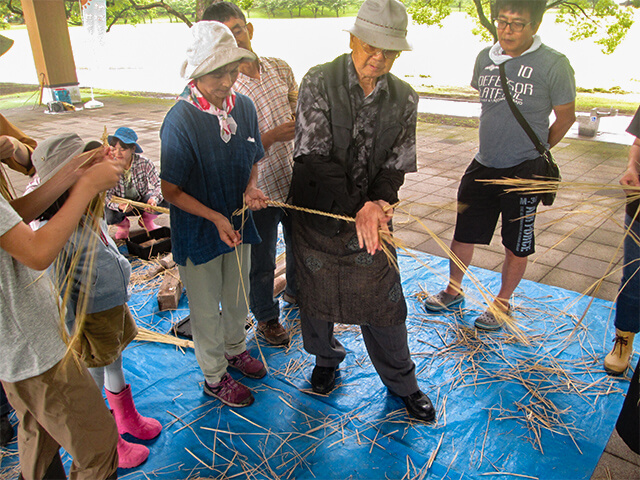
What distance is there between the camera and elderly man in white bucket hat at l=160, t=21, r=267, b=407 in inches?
74.7

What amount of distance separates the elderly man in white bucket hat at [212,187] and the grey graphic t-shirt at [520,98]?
144 centimetres

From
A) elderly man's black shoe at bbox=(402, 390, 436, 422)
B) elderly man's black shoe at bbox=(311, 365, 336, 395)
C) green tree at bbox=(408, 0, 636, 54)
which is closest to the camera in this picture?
elderly man's black shoe at bbox=(402, 390, 436, 422)

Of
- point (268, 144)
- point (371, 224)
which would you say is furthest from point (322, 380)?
point (268, 144)

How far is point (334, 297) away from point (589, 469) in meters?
1.33

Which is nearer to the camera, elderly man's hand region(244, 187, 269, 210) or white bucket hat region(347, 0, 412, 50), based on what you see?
white bucket hat region(347, 0, 412, 50)

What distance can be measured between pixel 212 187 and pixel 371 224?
2.47 ft

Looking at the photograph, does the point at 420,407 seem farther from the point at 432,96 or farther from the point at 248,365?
the point at 432,96

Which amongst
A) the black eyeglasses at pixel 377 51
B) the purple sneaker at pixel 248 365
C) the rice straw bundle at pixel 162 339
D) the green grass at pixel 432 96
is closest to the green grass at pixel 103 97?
the green grass at pixel 432 96

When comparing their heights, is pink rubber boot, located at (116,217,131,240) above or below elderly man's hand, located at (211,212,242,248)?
below

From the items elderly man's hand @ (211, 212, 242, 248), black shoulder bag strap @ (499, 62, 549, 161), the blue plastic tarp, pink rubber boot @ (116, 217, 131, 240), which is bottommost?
the blue plastic tarp

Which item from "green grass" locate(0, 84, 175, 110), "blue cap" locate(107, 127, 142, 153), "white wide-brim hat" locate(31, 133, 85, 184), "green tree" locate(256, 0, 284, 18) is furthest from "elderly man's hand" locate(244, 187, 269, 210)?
"green tree" locate(256, 0, 284, 18)

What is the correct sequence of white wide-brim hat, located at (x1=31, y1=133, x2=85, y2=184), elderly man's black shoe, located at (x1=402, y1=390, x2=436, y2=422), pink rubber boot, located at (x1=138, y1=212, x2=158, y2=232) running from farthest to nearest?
pink rubber boot, located at (x1=138, y1=212, x2=158, y2=232) → elderly man's black shoe, located at (x1=402, y1=390, x2=436, y2=422) → white wide-brim hat, located at (x1=31, y1=133, x2=85, y2=184)

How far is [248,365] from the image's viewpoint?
102 inches

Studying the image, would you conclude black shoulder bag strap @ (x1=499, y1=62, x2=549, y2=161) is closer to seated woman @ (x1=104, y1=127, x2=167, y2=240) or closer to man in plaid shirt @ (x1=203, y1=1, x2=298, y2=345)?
man in plaid shirt @ (x1=203, y1=1, x2=298, y2=345)
